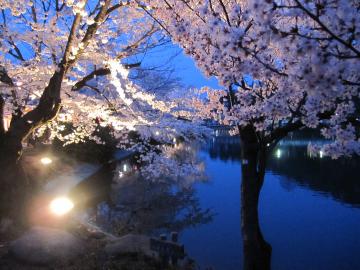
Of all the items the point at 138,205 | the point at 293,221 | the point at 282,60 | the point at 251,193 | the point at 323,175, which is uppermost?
the point at 282,60

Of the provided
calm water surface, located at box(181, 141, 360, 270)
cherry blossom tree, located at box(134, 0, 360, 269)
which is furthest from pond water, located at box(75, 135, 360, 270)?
cherry blossom tree, located at box(134, 0, 360, 269)

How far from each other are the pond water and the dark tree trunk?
7.37 feet

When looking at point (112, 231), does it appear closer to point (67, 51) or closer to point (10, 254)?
point (10, 254)

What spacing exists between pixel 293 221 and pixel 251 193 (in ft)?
24.9

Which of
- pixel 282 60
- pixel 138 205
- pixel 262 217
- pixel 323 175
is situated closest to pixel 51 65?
pixel 282 60

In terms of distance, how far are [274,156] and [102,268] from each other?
1187 inches

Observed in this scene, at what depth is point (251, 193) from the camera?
288 inches

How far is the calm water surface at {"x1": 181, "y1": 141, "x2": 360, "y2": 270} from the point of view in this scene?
1015 centimetres

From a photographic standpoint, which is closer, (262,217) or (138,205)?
(262,217)

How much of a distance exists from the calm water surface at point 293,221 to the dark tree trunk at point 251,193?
238 cm

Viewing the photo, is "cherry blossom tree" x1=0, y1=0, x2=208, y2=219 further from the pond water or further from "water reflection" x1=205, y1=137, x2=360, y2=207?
"water reflection" x1=205, y1=137, x2=360, y2=207

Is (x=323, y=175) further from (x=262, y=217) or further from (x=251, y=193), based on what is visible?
(x=251, y=193)

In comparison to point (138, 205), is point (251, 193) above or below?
above

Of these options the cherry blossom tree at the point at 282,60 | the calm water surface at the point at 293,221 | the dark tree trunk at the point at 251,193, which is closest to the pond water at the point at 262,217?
the calm water surface at the point at 293,221
